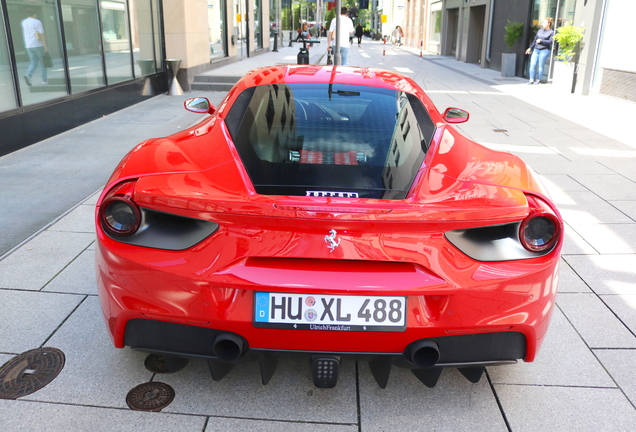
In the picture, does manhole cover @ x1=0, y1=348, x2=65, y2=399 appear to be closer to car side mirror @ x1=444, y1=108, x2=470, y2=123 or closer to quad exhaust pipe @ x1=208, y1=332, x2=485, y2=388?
quad exhaust pipe @ x1=208, y1=332, x2=485, y2=388

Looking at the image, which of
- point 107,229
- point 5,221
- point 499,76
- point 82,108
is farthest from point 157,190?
point 499,76

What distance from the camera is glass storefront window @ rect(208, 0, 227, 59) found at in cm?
1745

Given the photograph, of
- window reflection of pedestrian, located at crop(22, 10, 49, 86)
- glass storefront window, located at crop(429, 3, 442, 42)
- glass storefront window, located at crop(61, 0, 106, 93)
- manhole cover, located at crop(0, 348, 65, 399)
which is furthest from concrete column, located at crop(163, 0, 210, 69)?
glass storefront window, located at crop(429, 3, 442, 42)

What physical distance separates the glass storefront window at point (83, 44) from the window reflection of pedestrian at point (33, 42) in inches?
34.0

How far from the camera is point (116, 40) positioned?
11328 millimetres

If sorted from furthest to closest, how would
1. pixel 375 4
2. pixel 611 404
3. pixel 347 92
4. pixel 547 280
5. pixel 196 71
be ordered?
pixel 375 4 → pixel 196 71 → pixel 347 92 → pixel 611 404 → pixel 547 280

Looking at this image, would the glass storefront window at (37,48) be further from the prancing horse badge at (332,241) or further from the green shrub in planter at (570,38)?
the green shrub in planter at (570,38)

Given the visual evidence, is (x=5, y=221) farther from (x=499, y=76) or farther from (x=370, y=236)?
(x=499, y=76)

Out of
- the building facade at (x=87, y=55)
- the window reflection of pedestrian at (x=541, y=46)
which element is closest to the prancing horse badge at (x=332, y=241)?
the building facade at (x=87, y=55)

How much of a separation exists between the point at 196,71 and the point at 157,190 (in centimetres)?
1364

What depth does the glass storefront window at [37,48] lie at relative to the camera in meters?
7.64

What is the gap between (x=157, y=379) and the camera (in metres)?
2.63

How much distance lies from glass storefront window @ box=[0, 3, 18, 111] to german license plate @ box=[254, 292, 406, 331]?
6.71 metres

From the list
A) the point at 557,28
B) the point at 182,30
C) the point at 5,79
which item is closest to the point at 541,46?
the point at 557,28
